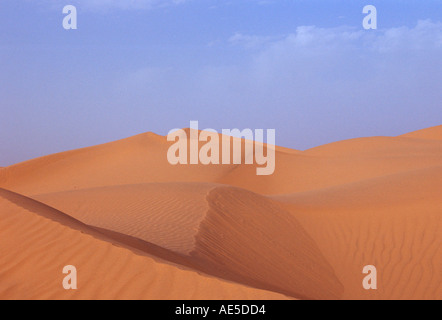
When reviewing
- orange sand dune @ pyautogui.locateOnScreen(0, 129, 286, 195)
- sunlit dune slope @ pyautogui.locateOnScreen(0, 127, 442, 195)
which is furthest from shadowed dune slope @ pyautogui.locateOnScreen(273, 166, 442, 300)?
orange sand dune @ pyautogui.locateOnScreen(0, 129, 286, 195)

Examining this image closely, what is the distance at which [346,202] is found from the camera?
13.3m

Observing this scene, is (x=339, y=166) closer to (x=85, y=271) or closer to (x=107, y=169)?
(x=107, y=169)

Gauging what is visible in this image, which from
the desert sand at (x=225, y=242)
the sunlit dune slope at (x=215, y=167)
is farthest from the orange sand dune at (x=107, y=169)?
the desert sand at (x=225, y=242)

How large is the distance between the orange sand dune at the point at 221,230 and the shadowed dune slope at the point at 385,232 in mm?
542

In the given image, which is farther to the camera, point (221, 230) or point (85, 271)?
point (221, 230)

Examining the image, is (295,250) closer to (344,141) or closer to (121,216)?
(121,216)

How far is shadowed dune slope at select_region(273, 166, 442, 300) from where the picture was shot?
8.89 metres

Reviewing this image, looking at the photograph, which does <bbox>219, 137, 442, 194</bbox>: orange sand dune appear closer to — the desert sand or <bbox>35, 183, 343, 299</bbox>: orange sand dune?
the desert sand

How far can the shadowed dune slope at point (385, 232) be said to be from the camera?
8891 mm

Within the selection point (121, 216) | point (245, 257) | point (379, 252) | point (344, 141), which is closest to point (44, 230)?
point (245, 257)

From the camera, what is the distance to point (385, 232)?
11094 mm

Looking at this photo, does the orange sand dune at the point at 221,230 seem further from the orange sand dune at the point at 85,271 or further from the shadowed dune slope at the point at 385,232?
the orange sand dune at the point at 85,271

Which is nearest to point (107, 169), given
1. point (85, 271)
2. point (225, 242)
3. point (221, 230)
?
Answer: point (221, 230)

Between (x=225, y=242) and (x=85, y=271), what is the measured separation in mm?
4625
